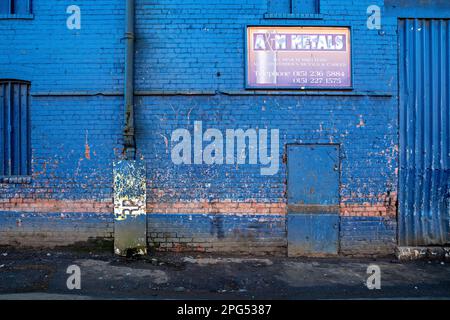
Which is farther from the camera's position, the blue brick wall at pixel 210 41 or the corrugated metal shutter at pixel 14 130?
the corrugated metal shutter at pixel 14 130

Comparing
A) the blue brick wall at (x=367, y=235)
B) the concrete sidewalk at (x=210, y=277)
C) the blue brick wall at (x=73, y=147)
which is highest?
the blue brick wall at (x=73, y=147)

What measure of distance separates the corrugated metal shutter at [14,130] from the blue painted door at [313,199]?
506 centimetres

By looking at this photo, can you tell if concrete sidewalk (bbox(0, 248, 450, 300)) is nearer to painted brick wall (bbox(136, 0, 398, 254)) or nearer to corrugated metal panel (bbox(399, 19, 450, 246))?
painted brick wall (bbox(136, 0, 398, 254))

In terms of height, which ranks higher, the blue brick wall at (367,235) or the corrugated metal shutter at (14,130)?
the corrugated metal shutter at (14,130)

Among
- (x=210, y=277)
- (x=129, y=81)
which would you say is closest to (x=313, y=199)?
(x=210, y=277)

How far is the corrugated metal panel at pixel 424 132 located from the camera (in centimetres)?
626

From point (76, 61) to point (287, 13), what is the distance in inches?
160

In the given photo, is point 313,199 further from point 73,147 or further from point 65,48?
point 65,48

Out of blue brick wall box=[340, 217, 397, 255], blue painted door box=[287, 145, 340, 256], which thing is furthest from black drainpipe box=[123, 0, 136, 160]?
blue brick wall box=[340, 217, 397, 255]

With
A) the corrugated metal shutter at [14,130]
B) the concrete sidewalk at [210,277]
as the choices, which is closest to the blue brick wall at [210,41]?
the corrugated metal shutter at [14,130]

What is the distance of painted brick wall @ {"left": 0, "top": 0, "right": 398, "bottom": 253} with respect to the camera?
6.20 m

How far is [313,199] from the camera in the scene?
618cm

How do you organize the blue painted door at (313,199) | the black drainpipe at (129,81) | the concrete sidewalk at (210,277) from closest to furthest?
the concrete sidewalk at (210,277), the black drainpipe at (129,81), the blue painted door at (313,199)

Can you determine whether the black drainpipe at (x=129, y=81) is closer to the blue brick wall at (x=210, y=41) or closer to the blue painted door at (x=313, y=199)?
the blue brick wall at (x=210, y=41)
